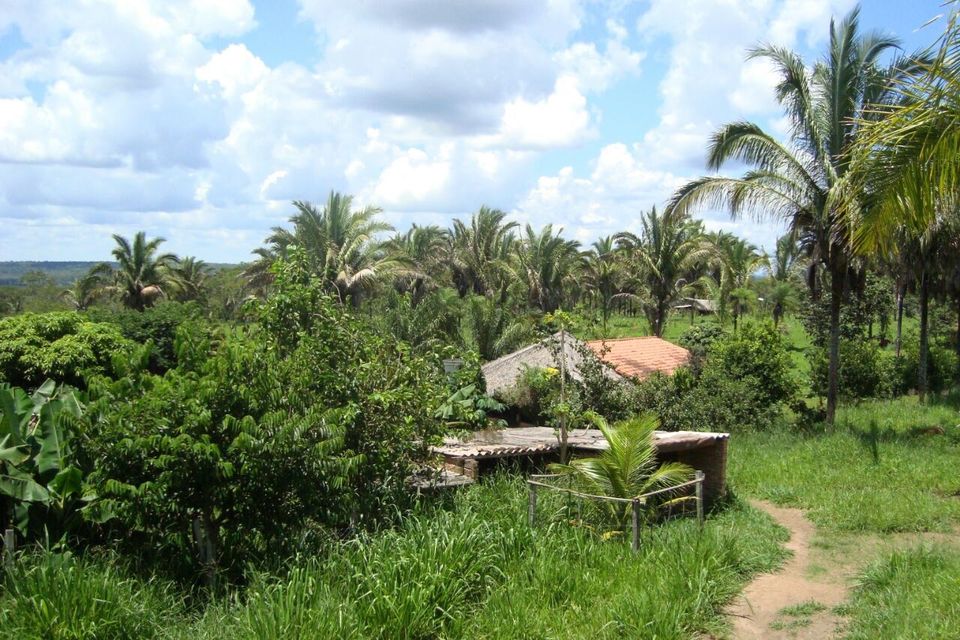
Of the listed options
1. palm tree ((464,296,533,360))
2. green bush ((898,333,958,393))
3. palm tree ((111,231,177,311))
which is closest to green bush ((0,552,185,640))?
palm tree ((464,296,533,360))

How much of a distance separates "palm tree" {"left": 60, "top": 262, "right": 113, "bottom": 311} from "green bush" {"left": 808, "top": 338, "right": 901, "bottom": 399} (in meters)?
32.3

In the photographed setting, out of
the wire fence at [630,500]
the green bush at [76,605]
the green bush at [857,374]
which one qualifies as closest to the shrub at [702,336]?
the green bush at [857,374]

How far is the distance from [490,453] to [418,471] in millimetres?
1766

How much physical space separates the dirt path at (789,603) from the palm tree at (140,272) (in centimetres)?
3313

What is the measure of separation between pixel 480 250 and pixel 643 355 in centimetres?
2368

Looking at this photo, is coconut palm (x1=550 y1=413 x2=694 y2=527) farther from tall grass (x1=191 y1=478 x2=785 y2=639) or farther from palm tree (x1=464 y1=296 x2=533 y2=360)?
palm tree (x1=464 y1=296 x2=533 y2=360)

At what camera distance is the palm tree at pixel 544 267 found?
127 ft

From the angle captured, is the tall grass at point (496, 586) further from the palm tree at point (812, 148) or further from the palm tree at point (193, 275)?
the palm tree at point (193, 275)

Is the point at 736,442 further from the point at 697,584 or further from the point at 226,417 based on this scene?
the point at 226,417

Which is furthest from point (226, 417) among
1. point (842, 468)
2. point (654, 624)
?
point (842, 468)

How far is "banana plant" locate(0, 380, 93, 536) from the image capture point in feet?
25.3

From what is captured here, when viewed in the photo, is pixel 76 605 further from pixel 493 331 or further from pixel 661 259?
pixel 661 259

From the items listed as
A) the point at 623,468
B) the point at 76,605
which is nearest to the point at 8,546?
the point at 76,605

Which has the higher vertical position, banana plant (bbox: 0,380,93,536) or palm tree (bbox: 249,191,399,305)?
palm tree (bbox: 249,191,399,305)
